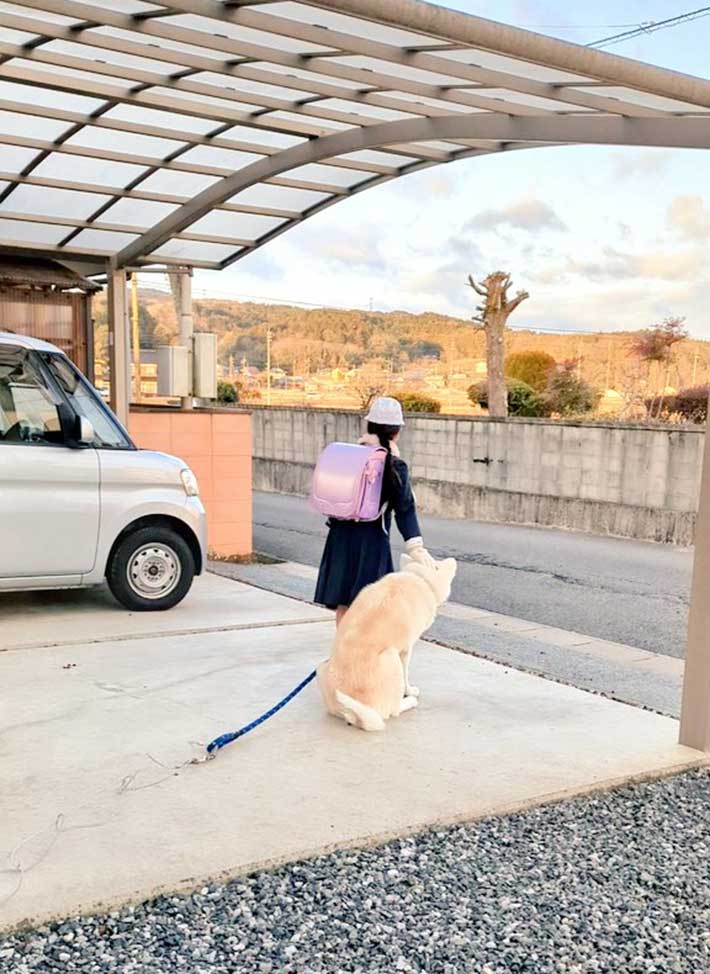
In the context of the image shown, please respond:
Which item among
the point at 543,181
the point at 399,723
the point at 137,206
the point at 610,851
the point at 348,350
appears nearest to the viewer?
the point at 610,851

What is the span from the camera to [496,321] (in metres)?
21.0

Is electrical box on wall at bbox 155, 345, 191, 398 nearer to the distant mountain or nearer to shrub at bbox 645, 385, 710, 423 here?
shrub at bbox 645, 385, 710, 423

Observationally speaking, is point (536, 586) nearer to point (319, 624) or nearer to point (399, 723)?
point (319, 624)

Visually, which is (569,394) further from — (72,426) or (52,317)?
(72,426)

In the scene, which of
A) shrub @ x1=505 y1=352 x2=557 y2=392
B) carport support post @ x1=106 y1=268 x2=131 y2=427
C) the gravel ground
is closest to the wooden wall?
carport support post @ x1=106 y1=268 x2=131 y2=427

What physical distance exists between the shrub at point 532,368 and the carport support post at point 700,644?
2041 centimetres

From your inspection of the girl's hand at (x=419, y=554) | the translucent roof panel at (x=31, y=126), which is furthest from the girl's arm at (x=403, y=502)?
the translucent roof panel at (x=31, y=126)

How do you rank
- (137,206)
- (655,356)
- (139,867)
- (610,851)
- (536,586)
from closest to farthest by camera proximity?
(139,867) → (610,851) → (137,206) → (536,586) → (655,356)

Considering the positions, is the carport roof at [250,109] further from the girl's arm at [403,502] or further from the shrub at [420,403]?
the shrub at [420,403]

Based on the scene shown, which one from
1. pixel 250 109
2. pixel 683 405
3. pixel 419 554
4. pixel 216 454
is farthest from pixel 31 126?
pixel 683 405

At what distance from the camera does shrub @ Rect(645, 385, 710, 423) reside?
1907 cm

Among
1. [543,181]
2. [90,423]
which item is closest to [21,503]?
[90,423]

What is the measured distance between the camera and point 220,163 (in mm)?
7895

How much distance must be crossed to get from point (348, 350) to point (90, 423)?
119ft
